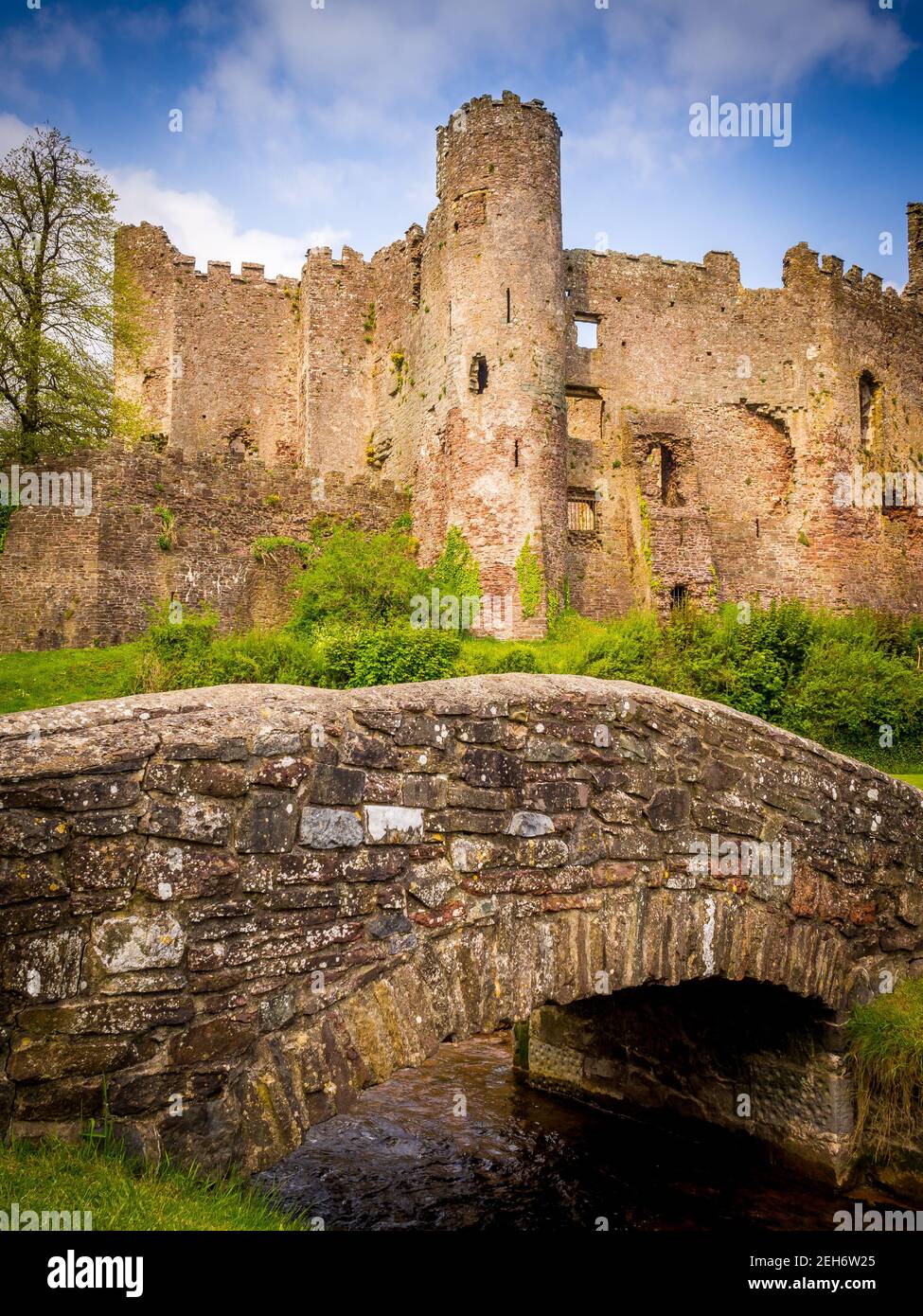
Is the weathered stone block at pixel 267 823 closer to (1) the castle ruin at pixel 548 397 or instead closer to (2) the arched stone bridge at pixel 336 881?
(2) the arched stone bridge at pixel 336 881

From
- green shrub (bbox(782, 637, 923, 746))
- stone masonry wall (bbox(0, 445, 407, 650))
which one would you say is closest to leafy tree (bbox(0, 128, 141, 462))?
stone masonry wall (bbox(0, 445, 407, 650))

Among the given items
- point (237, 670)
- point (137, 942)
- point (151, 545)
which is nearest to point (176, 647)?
point (237, 670)

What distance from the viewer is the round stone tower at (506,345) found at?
91.7 feet

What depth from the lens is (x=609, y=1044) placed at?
10148mm

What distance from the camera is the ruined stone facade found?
28438mm

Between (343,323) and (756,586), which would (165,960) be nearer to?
(756,586)

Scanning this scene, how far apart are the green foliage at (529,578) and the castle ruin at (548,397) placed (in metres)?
0.10

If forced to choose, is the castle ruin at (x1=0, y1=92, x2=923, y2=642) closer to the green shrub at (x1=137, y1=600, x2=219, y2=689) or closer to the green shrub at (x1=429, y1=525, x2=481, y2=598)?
the green shrub at (x1=429, y1=525, x2=481, y2=598)

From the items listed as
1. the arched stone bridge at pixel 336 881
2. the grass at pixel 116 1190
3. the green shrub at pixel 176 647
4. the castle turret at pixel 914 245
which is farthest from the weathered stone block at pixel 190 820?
the castle turret at pixel 914 245

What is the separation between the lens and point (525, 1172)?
8.72 meters

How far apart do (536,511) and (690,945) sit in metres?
21.8


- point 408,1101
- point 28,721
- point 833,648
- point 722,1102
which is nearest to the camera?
point 28,721

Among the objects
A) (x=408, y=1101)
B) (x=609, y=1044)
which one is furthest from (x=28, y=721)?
(x=609, y=1044)
